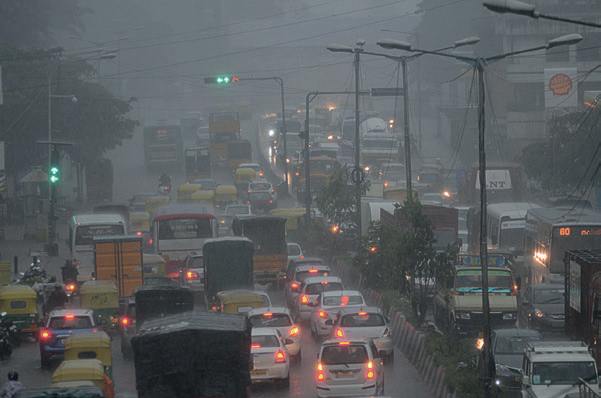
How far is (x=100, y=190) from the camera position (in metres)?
74.9

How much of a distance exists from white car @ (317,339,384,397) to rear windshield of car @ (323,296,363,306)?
283 inches

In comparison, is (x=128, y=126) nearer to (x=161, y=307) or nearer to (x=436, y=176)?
(x=436, y=176)

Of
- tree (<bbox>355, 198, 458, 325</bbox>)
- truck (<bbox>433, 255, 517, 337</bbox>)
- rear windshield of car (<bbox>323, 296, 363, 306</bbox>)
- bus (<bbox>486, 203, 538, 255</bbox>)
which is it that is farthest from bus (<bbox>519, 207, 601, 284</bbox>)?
rear windshield of car (<bbox>323, 296, 363, 306</bbox>)

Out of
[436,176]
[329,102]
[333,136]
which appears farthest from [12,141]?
[329,102]

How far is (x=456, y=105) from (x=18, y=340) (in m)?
83.6

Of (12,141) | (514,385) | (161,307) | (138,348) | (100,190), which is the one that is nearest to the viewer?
(138,348)

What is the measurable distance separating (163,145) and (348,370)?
224 ft

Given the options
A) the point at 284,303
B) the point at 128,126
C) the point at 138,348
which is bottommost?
the point at 284,303

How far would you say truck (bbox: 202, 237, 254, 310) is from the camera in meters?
33.0

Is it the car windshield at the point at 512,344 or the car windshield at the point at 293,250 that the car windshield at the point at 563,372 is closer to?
the car windshield at the point at 512,344

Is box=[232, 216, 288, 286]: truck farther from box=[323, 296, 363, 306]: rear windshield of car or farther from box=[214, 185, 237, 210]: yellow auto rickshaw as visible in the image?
box=[214, 185, 237, 210]: yellow auto rickshaw

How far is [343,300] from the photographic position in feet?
90.2

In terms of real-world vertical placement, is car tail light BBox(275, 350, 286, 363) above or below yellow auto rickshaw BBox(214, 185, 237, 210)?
below

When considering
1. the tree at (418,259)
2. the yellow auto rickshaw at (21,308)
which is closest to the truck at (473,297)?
the tree at (418,259)
